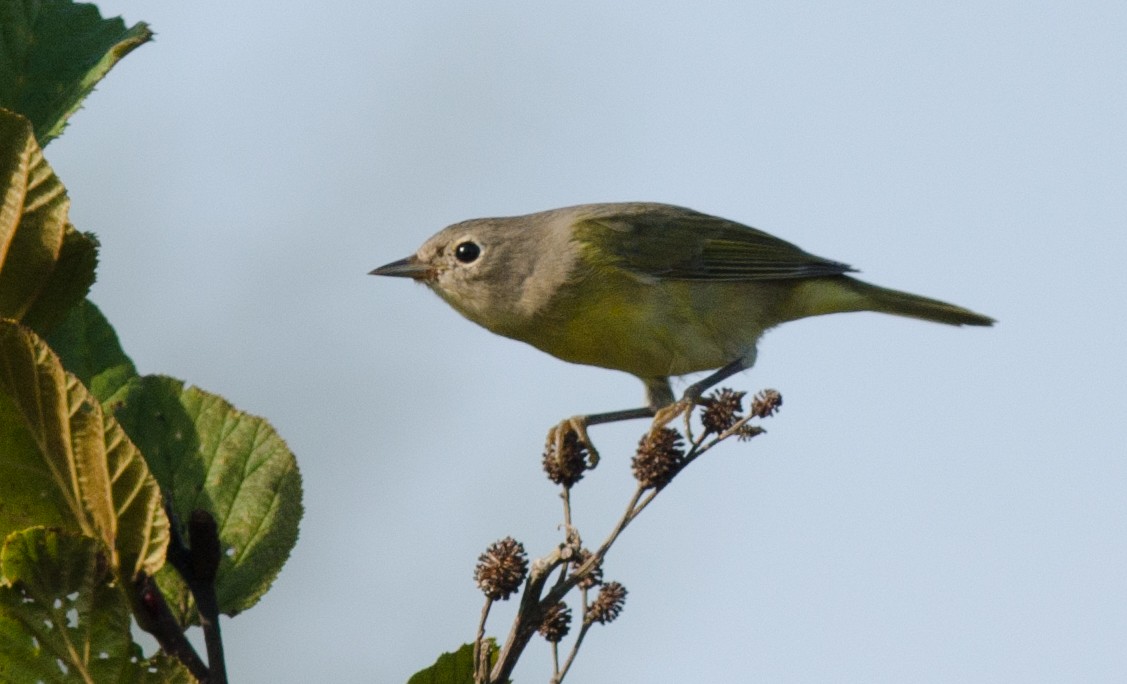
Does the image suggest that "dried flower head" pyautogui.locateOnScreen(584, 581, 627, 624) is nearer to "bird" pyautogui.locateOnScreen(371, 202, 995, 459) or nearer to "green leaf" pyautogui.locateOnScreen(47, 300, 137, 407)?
"green leaf" pyautogui.locateOnScreen(47, 300, 137, 407)

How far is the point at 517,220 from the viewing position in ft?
19.1

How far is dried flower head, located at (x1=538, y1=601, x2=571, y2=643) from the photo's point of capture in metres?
2.43

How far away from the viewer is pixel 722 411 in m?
2.96

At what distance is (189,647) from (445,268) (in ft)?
12.2

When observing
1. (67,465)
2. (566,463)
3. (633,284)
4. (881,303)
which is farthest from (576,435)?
(881,303)

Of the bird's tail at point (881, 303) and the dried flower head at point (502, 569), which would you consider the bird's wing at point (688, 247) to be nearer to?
the bird's tail at point (881, 303)

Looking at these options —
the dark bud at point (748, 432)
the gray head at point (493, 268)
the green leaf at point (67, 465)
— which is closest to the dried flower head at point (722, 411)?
the dark bud at point (748, 432)

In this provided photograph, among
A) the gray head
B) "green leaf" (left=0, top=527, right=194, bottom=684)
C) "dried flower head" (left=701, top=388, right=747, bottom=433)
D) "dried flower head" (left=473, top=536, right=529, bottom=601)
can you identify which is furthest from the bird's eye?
"green leaf" (left=0, top=527, right=194, bottom=684)

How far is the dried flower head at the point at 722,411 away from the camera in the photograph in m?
2.91

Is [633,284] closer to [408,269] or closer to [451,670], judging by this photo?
[408,269]

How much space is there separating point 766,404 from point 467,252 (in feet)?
9.19

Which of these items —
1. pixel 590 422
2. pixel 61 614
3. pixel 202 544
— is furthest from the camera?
pixel 590 422

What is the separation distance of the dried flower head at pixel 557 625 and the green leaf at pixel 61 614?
853 millimetres

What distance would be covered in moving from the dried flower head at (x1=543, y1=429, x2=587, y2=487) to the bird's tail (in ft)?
12.1
